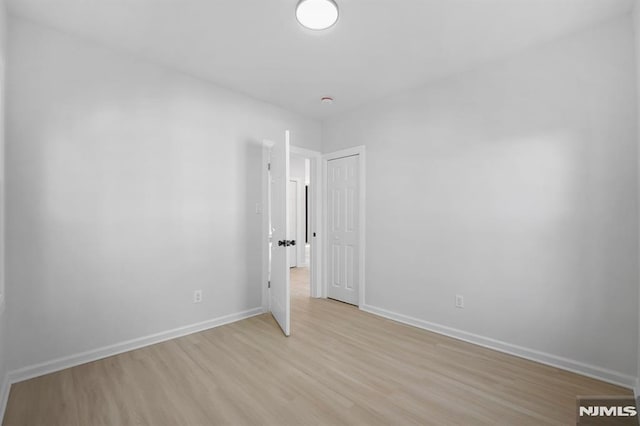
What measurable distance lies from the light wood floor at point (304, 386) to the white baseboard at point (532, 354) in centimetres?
7

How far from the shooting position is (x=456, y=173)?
3.00 metres

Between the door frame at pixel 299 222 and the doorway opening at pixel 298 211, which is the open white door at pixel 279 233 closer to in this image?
→ the doorway opening at pixel 298 211

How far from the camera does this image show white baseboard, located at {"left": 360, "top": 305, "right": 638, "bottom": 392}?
213 centimetres

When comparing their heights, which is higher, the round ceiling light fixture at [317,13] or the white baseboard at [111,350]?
the round ceiling light fixture at [317,13]

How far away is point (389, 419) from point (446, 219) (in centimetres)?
194

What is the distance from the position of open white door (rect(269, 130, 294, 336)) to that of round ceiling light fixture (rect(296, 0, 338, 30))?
1.09 metres

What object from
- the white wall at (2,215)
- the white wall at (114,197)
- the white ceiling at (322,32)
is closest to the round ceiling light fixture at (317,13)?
the white ceiling at (322,32)

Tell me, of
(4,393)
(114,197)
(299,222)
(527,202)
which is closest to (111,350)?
(4,393)

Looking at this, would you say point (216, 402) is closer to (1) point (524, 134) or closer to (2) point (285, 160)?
(2) point (285, 160)

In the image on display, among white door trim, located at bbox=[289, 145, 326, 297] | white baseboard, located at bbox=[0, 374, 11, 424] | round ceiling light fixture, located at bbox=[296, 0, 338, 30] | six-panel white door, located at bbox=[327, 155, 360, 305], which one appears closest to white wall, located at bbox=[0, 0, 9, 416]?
white baseboard, located at bbox=[0, 374, 11, 424]

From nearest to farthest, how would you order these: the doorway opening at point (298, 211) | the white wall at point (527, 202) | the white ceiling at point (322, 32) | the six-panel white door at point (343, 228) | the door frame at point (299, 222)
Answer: the white ceiling at point (322, 32), the white wall at point (527, 202), the six-panel white door at point (343, 228), the doorway opening at point (298, 211), the door frame at point (299, 222)

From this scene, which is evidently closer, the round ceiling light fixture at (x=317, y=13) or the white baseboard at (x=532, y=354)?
the round ceiling light fixture at (x=317, y=13)

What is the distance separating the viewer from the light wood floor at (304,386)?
5.86 feet

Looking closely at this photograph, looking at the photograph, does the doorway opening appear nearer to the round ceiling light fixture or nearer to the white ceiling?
the white ceiling
